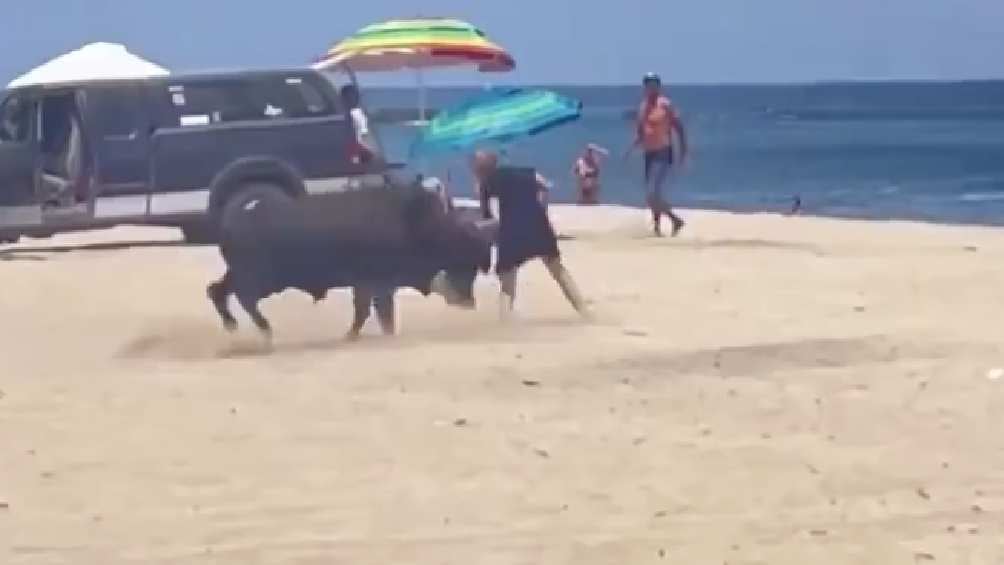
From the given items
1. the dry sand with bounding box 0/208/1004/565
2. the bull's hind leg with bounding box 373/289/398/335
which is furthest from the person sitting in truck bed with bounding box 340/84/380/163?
the bull's hind leg with bounding box 373/289/398/335

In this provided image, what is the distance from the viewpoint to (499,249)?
44.8ft

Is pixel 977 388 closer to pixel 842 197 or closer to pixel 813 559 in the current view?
pixel 813 559

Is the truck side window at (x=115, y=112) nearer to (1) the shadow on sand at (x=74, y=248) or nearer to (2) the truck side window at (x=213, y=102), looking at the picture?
(2) the truck side window at (x=213, y=102)

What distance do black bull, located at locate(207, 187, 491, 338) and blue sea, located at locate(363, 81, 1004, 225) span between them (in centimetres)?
524

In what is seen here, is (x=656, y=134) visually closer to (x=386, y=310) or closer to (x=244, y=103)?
(x=244, y=103)

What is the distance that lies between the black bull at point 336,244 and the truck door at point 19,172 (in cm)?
674

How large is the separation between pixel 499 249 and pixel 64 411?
3782 millimetres

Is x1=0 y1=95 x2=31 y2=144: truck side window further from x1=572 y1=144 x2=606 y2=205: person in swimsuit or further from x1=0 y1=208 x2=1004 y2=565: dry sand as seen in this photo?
x1=572 y1=144 x2=606 y2=205: person in swimsuit

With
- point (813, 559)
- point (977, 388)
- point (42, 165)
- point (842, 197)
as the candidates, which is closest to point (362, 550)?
point (813, 559)

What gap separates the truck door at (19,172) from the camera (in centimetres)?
1930

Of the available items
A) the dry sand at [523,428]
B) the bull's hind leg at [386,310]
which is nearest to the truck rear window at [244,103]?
the dry sand at [523,428]

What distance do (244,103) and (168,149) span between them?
0.77 meters

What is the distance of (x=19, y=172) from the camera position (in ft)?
63.3

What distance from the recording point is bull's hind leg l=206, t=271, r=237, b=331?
13008 millimetres
